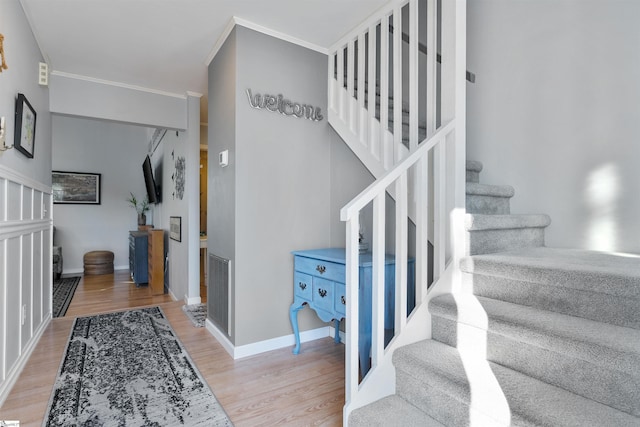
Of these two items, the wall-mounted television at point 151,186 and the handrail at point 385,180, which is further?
the wall-mounted television at point 151,186

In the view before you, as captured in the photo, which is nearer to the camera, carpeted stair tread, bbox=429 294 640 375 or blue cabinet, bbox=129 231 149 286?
carpeted stair tread, bbox=429 294 640 375

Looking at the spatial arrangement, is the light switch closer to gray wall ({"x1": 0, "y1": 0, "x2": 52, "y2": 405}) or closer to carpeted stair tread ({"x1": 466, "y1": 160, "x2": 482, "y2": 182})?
gray wall ({"x1": 0, "y1": 0, "x2": 52, "y2": 405})

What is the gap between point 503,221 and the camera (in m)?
1.97

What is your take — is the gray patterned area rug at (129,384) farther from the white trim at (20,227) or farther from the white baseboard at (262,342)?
the white trim at (20,227)

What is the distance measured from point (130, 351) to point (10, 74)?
79.6 inches

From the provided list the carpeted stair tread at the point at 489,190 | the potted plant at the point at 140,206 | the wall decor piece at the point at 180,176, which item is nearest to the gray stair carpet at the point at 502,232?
the carpeted stair tread at the point at 489,190

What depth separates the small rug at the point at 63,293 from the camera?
3.67 metres

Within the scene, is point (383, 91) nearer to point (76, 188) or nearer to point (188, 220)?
point (188, 220)

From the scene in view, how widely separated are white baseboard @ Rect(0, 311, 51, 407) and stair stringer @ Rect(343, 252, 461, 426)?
1927 mm

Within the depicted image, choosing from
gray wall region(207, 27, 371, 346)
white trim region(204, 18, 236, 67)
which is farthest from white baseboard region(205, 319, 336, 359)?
white trim region(204, 18, 236, 67)

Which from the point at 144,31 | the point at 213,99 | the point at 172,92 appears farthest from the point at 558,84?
the point at 172,92

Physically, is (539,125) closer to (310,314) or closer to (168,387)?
(310,314)

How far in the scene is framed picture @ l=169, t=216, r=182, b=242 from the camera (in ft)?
13.6

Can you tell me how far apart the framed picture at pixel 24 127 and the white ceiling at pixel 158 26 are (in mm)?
685
